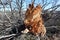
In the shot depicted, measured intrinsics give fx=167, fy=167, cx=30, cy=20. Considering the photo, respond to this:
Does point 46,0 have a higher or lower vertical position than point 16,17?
higher

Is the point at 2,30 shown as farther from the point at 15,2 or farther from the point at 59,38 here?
the point at 59,38

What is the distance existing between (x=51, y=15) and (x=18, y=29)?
151 cm

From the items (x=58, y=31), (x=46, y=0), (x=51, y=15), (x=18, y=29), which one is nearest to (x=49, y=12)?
(x=51, y=15)

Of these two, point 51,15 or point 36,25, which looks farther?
point 51,15

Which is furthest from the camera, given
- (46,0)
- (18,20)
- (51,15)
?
(46,0)

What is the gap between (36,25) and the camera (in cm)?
452

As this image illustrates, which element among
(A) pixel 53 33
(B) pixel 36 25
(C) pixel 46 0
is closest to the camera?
(B) pixel 36 25

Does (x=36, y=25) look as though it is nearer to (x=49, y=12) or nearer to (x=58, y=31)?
(x=49, y=12)

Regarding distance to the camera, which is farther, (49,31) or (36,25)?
(49,31)

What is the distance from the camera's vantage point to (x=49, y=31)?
22.9 ft

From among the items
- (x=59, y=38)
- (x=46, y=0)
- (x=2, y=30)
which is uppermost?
(x=46, y=0)

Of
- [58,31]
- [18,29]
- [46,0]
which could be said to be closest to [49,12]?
[46,0]

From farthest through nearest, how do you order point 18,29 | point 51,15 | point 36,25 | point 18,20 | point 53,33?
point 53,33, point 51,15, point 18,20, point 18,29, point 36,25

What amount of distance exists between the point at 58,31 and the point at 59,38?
0.51 metres
